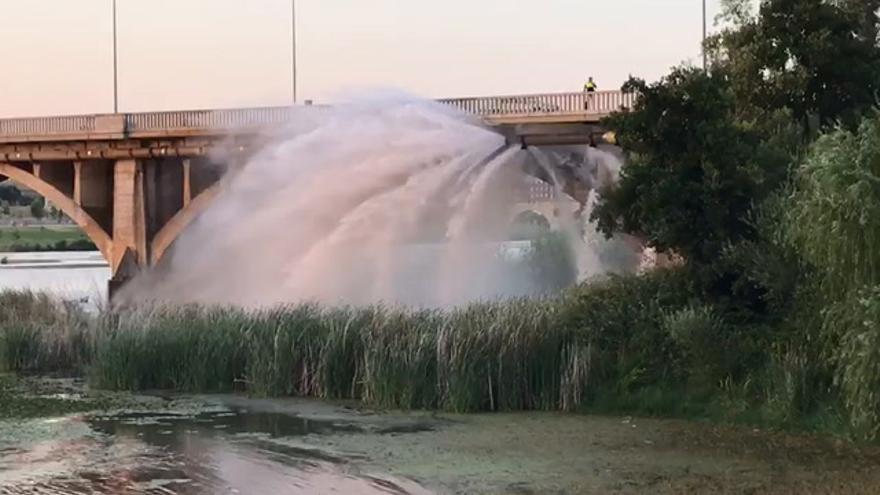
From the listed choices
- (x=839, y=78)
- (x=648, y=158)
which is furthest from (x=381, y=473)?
(x=839, y=78)

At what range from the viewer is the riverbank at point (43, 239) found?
356 feet

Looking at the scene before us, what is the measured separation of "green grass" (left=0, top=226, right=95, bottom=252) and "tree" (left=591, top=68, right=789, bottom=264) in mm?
92887

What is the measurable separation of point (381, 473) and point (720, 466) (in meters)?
3.88

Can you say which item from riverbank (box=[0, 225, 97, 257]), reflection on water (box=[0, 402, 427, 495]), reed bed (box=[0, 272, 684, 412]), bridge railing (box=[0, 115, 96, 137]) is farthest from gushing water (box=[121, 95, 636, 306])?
riverbank (box=[0, 225, 97, 257])

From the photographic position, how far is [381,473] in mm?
15078

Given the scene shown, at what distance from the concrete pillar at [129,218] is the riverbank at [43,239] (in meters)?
65.2

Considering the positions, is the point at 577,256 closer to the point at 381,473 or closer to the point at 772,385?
the point at 772,385

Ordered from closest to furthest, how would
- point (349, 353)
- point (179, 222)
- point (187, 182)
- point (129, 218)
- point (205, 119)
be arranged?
point (349, 353) → point (205, 119) → point (179, 222) → point (187, 182) → point (129, 218)

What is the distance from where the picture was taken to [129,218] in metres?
43.1

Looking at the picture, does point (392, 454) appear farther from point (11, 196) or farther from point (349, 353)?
point (11, 196)

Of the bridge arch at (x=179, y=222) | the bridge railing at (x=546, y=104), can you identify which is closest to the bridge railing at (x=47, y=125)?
the bridge arch at (x=179, y=222)

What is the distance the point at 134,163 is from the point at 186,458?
91.0 feet

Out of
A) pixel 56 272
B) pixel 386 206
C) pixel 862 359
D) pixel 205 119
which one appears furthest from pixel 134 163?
pixel 862 359

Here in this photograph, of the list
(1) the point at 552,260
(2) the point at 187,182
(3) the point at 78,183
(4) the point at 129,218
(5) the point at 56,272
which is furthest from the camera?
(5) the point at 56,272
